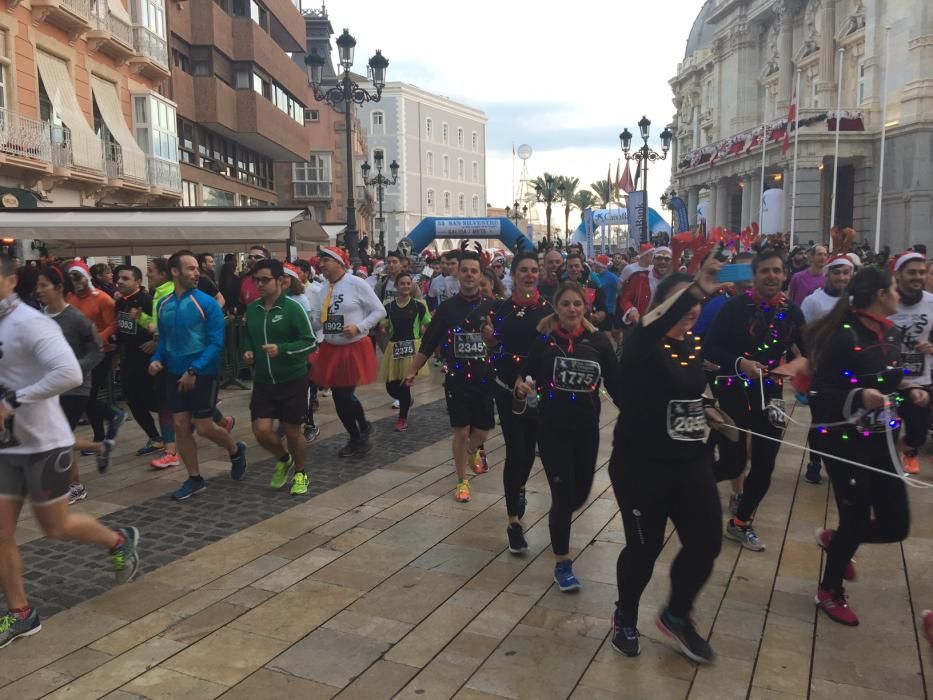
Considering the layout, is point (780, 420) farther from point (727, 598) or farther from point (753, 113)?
point (753, 113)

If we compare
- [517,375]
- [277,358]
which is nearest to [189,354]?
[277,358]

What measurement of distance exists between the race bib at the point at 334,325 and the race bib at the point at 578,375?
3.39 m

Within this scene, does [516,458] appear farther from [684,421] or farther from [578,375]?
[684,421]

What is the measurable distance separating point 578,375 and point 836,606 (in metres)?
1.79

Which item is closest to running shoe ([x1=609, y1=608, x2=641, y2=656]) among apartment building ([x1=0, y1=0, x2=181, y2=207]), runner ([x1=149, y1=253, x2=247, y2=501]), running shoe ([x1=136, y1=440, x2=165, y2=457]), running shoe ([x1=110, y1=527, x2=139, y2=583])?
running shoe ([x1=110, y1=527, x2=139, y2=583])

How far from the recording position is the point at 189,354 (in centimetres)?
600

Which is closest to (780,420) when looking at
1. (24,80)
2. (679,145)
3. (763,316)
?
(763,316)

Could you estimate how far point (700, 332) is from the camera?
651 cm

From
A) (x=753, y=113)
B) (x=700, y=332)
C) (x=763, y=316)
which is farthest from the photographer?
(x=753, y=113)

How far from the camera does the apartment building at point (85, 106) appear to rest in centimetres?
1703

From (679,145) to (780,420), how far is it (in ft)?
214

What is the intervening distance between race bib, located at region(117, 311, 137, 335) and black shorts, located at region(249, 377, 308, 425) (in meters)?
1.93

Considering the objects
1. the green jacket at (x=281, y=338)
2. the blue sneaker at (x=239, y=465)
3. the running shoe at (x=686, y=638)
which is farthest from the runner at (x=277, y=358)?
the running shoe at (x=686, y=638)

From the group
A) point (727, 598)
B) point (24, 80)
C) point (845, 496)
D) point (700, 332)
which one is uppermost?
point (24, 80)
